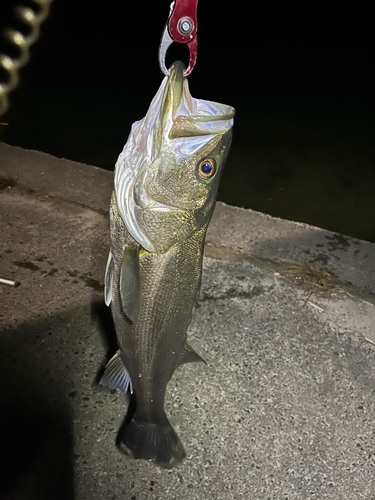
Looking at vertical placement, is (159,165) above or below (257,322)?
above

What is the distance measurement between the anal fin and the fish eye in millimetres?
960

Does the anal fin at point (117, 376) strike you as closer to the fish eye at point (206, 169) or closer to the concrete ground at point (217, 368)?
the concrete ground at point (217, 368)

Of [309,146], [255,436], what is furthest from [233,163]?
[255,436]

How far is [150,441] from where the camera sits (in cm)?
229

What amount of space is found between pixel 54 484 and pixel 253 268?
2003 mm

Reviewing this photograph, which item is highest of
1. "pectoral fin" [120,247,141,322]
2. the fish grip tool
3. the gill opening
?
the fish grip tool

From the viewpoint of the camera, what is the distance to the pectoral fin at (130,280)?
5.81ft

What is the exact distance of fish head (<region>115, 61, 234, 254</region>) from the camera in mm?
1668

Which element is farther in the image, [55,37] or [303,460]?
[55,37]

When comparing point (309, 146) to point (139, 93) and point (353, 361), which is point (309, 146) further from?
point (353, 361)

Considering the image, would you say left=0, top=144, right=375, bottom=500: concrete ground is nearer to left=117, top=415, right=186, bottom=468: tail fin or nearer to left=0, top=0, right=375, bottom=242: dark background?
left=117, top=415, right=186, bottom=468: tail fin

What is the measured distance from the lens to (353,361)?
3.00 meters

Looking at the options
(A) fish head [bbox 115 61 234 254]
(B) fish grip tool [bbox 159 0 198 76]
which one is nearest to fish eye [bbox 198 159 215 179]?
(A) fish head [bbox 115 61 234 254]

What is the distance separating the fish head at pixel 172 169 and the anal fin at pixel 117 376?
71cm
